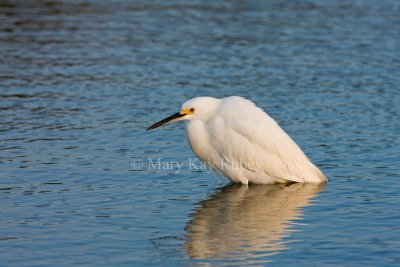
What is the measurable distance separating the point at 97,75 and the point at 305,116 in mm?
5527

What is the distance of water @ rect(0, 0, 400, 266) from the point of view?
9.12 metres

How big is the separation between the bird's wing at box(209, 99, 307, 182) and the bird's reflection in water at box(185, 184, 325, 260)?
0.97 feet

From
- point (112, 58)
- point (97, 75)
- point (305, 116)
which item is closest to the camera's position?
point (305, 116)

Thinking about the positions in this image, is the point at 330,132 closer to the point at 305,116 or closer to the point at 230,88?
the point at 305,116

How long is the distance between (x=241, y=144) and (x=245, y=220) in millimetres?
1913

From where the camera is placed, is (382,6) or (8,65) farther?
(382,6)

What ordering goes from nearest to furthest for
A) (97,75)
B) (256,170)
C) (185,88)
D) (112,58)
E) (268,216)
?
(268,216) → (256,170) → (185,88) → (97,75) → (112,58)

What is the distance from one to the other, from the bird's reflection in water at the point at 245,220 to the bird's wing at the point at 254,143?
0.30 meters

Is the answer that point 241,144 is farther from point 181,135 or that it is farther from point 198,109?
point 181,135

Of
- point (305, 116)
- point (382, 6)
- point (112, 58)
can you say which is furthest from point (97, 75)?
point (382, 6)

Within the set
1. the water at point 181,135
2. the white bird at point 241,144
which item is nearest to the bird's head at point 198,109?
the white bird at point 241,144

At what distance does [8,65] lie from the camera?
1991cm

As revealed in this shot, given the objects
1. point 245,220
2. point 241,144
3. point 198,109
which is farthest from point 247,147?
point 245,220

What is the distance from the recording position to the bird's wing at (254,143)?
38.8ft
